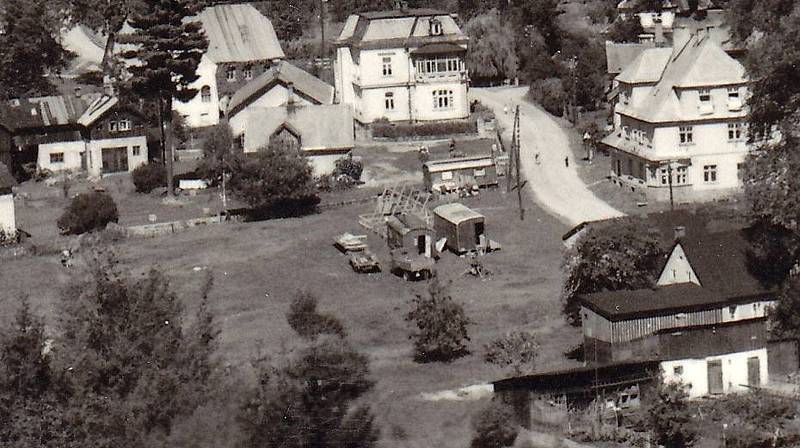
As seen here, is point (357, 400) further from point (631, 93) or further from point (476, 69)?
point (476, 69)

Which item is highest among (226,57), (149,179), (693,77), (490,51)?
(226,57)

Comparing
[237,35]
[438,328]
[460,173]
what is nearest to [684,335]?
[438,328]

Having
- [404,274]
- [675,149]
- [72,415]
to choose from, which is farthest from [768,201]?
[72,415]

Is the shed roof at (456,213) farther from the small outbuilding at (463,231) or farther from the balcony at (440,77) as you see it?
the balcony at (440,77)

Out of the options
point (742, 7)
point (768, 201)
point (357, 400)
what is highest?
point (742, 7)

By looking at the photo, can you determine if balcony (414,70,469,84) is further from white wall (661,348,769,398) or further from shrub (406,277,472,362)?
white wall (661,348,769,398)

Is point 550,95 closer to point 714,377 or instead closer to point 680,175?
point 680,175

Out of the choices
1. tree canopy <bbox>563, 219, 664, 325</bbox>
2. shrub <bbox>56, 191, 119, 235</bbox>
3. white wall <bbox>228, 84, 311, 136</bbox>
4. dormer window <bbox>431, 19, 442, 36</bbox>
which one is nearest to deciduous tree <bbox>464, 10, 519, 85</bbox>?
dormer window <bbox>431, 19, 442, 36</bbox>
